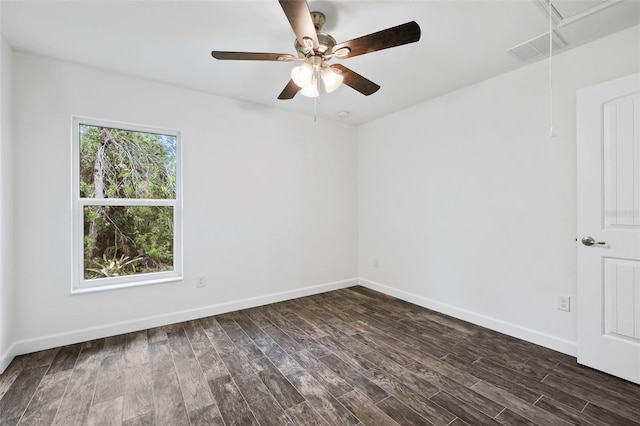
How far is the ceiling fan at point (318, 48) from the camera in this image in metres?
1.51

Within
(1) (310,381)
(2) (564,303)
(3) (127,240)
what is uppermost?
(3) (127,240)

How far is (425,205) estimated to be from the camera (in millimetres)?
3422

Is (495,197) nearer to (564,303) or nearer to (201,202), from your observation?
(564,303)

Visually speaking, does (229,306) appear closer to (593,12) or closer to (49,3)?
(49,3)

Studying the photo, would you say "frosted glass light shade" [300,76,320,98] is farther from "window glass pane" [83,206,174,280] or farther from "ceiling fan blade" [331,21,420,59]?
"window glass pane" [83,206,174,280]

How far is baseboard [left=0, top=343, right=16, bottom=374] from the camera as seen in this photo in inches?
81.5

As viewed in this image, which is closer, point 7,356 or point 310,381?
point 310,381

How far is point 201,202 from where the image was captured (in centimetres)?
311

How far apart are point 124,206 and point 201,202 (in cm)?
71

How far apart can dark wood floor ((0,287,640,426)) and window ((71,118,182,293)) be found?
2.13 ft

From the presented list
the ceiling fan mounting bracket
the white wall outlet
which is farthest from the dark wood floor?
the ceiling fan mounting bracket

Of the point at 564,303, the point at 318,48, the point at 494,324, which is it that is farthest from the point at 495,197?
the point at 318,48

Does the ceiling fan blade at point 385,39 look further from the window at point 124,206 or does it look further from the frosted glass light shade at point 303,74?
the window at point 124,206

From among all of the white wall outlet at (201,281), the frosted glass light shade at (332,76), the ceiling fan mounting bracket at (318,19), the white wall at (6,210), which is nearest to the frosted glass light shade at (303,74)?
the frosted glass light shade at (332,76)
